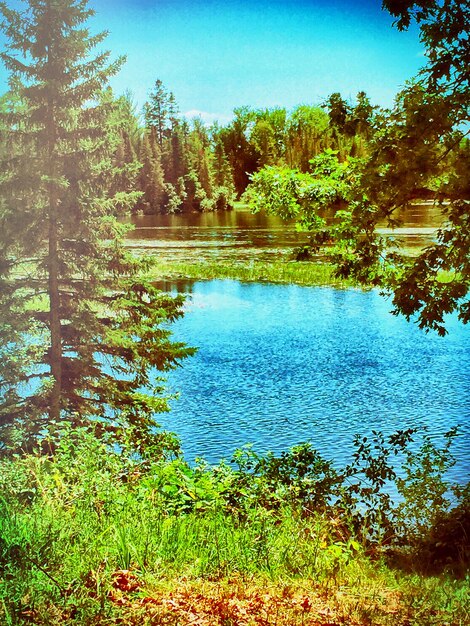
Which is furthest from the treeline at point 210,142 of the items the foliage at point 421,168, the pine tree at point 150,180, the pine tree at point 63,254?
the foliage at point 421,168

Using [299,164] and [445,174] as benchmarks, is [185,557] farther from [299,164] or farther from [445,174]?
[299,164]

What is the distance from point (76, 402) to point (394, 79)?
4980 mm

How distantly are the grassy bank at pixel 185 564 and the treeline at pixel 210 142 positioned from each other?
4.11 m

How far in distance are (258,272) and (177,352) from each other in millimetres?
6552

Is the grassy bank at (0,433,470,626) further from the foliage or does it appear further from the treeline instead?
the treeline

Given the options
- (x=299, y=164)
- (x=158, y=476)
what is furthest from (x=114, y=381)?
(x=158, y=476)

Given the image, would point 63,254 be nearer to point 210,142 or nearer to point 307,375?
point 210,142

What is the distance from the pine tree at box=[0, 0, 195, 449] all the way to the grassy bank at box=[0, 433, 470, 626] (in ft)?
9.13

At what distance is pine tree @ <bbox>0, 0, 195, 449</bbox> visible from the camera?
21.5ft

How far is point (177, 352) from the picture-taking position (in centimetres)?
761

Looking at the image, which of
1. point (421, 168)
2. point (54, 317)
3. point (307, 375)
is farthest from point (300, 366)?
point (421, 168)

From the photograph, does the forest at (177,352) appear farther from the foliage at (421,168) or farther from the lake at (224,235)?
the lake at (224,235)

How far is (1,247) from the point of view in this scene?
6793 mm

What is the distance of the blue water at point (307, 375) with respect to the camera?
7316mm
